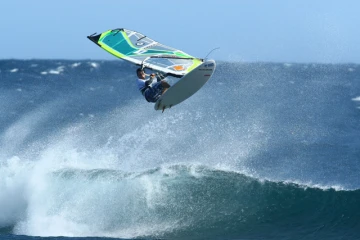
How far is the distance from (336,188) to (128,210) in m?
5.00

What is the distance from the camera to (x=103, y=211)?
1569 cm

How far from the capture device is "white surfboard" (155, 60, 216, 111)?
13297 mm

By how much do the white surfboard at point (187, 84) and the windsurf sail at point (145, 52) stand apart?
12.6 inches

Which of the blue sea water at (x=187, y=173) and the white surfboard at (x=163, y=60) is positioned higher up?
the white surfboard at (x=163, y=60)

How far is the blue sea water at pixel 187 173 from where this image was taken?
1499cm

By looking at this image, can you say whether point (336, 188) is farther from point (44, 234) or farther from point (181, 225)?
point (44, 234)

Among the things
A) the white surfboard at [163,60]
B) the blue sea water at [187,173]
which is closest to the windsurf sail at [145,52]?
the white surfboard at [163,60]

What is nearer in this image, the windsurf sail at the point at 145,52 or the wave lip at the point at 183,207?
the windsurf sail at the point at 145,52

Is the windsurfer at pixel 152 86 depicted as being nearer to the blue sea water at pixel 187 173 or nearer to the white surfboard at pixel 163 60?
the white surfboard at pixel 163 60

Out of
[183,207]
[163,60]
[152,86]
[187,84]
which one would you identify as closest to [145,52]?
[163,60]

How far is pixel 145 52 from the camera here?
48.7 ft

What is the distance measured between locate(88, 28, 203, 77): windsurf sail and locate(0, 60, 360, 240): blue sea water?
133 inches

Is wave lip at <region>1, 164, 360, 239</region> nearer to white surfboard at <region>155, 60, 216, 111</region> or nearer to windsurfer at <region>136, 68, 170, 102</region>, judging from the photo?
white surfboard at <region>155, 60, 216, 111</region>

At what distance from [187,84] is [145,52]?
5.76 ft
